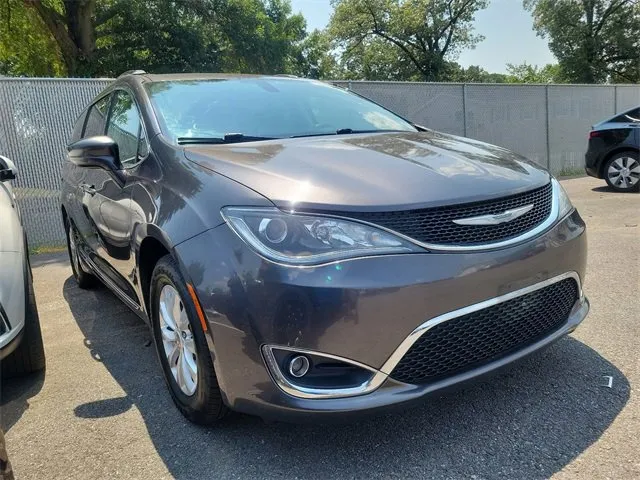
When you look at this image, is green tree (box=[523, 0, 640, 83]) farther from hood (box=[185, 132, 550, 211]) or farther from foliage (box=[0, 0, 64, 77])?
hood (box=[185, 132, 550, 211])

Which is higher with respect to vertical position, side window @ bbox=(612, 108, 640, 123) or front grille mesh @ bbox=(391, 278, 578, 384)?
side window @ bbox=(612, 108, 640, 123)

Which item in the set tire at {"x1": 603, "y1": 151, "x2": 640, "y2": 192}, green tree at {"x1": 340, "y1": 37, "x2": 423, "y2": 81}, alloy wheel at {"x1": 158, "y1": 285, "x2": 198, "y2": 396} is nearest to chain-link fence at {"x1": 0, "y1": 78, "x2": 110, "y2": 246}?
alloy wheel at {"x1": 158, "y1": 285, "x2": 198, "y2": 396}

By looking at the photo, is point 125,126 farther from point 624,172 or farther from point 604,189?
point 604,189

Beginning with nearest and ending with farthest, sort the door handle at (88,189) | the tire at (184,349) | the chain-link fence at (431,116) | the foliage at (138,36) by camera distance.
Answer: the tire at (184,349) < the door handle at (88,189) < the chain-link fence at (431,116) < the foliage at (138,36)

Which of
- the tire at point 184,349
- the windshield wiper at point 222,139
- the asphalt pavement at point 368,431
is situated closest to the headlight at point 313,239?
the tire at point 184,349

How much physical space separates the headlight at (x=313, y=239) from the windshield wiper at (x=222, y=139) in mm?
868

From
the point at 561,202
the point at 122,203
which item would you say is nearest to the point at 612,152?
the point at 561,202

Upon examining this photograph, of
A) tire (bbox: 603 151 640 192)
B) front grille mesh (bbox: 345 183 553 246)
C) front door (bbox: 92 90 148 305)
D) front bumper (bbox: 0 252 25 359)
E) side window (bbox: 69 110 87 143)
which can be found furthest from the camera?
tire (bbox: 603 151 640 192)

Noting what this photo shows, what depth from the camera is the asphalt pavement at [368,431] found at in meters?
1.96

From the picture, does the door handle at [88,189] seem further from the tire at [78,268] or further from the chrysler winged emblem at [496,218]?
the chrysler winged emblem at [496,218]

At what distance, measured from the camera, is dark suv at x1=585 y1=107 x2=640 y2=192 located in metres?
8.23

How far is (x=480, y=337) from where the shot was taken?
1.98 metres

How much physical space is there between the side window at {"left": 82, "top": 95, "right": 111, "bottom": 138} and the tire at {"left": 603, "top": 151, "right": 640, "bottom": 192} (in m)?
7.85

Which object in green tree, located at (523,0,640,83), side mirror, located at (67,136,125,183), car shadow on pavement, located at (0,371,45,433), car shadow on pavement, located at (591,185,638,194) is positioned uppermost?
green tree, located at (523,0,640,83)
